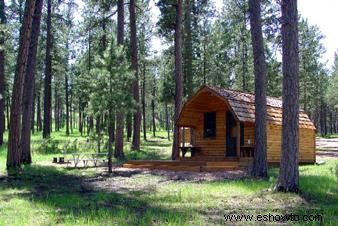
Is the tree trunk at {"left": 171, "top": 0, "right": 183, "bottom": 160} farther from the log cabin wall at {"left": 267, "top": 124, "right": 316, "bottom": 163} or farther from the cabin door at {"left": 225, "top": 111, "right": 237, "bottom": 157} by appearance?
the log cabin wall at {"left": 267, "top": 124, "right": 316, "bottom": 163}

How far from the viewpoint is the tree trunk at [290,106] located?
1152cm

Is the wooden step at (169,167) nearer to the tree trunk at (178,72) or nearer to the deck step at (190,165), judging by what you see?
the deck step at (190,165)

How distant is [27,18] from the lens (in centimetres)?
1730

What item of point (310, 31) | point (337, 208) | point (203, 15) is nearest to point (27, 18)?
point (337, 208)

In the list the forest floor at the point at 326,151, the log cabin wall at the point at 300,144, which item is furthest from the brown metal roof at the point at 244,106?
the forest floor at the point at 326,151

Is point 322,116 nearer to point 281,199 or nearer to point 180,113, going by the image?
point 180,113

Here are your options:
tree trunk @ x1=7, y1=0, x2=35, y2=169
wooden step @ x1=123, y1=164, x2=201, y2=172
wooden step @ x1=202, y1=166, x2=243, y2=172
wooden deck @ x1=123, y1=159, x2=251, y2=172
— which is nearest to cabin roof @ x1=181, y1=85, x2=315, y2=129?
wooden deck @ x1=123, y1=159, x2=251, y2=172

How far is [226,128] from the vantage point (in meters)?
24.3

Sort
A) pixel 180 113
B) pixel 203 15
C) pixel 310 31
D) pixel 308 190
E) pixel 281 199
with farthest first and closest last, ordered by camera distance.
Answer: pixel 310 31 → pixel 203 15 → pixel 180 113 → pixel 308 190 → pixel 281 199

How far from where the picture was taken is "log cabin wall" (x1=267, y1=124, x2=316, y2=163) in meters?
22.8

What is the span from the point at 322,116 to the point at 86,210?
77549 mm

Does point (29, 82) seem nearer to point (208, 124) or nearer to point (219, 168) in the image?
point (219, 168)

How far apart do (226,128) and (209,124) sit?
1.10m

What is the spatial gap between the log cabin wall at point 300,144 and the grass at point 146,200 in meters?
7.59
